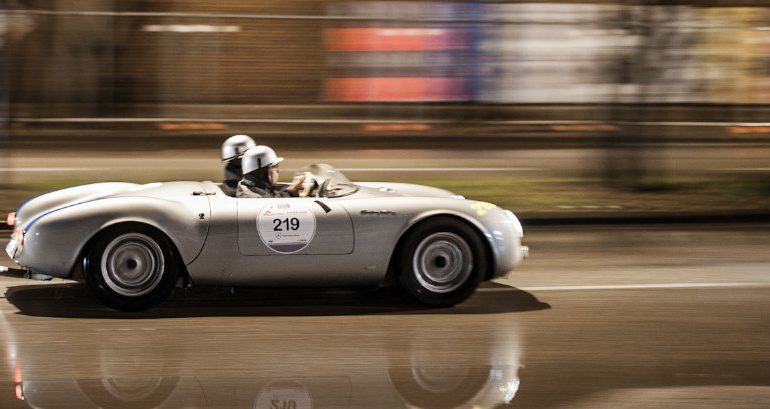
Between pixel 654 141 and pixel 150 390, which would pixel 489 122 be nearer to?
pixel 654 141

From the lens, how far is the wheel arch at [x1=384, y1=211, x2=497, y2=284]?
25.7 ft

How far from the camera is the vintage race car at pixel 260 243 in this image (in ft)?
24.8

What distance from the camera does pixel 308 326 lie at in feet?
24.4

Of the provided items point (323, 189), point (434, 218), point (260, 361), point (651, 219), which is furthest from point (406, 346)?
point (651, 219)

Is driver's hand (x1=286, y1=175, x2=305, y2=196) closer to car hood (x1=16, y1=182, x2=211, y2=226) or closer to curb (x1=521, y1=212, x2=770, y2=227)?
car hood (x1=16, y1=182, x2=211, y2=226)

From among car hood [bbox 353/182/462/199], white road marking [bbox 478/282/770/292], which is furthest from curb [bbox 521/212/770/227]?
car hood [bbox 353/182/462/199]

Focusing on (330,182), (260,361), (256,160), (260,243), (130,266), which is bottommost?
(260,361)

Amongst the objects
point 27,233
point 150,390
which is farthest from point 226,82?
point 150,390

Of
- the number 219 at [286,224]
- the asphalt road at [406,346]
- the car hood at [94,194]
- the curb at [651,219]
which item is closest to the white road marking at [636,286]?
the asphalt road at [406,346]

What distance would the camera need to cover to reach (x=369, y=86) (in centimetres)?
1994

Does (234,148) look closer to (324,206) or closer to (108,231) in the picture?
(324,206)

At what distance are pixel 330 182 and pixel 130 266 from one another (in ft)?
4.86

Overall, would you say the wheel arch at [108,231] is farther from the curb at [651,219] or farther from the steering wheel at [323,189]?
the curb at [651,219]

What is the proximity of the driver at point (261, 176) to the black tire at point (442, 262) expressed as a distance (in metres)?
0.92
